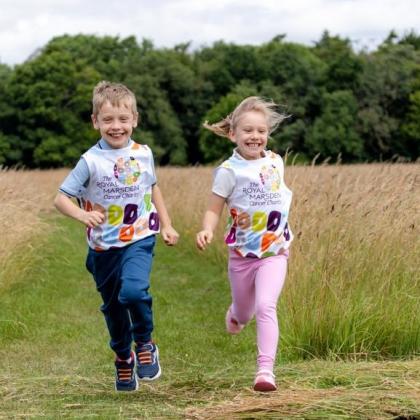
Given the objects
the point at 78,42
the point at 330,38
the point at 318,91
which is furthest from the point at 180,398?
the point at 330,38

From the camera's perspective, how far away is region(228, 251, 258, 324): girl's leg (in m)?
5.23

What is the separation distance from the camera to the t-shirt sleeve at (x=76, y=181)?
518cm

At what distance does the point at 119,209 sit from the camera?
5.19m

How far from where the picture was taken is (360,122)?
5741 centimetres


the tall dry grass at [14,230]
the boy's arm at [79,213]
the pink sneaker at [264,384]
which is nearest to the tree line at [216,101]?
the tall dry grass at [14,230]

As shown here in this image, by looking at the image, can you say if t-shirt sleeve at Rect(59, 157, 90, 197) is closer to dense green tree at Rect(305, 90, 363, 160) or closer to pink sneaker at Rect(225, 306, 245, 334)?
pink sneaker at Rect(225, 306, 245, 334)

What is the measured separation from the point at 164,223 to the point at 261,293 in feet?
2.56

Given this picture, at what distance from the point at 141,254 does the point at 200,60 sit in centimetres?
6312

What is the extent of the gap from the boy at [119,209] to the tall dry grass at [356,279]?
1450 mm

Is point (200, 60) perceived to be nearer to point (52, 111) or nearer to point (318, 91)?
point (318, 91)

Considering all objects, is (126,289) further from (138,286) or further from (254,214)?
(254,214)

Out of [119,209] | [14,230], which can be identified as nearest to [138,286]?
[119,209]

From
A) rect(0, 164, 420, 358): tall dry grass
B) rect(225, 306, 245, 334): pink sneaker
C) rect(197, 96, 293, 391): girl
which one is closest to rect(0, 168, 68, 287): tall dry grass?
rect(0, 164, 420, 358): tall dry grass

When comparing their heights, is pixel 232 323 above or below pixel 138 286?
below
